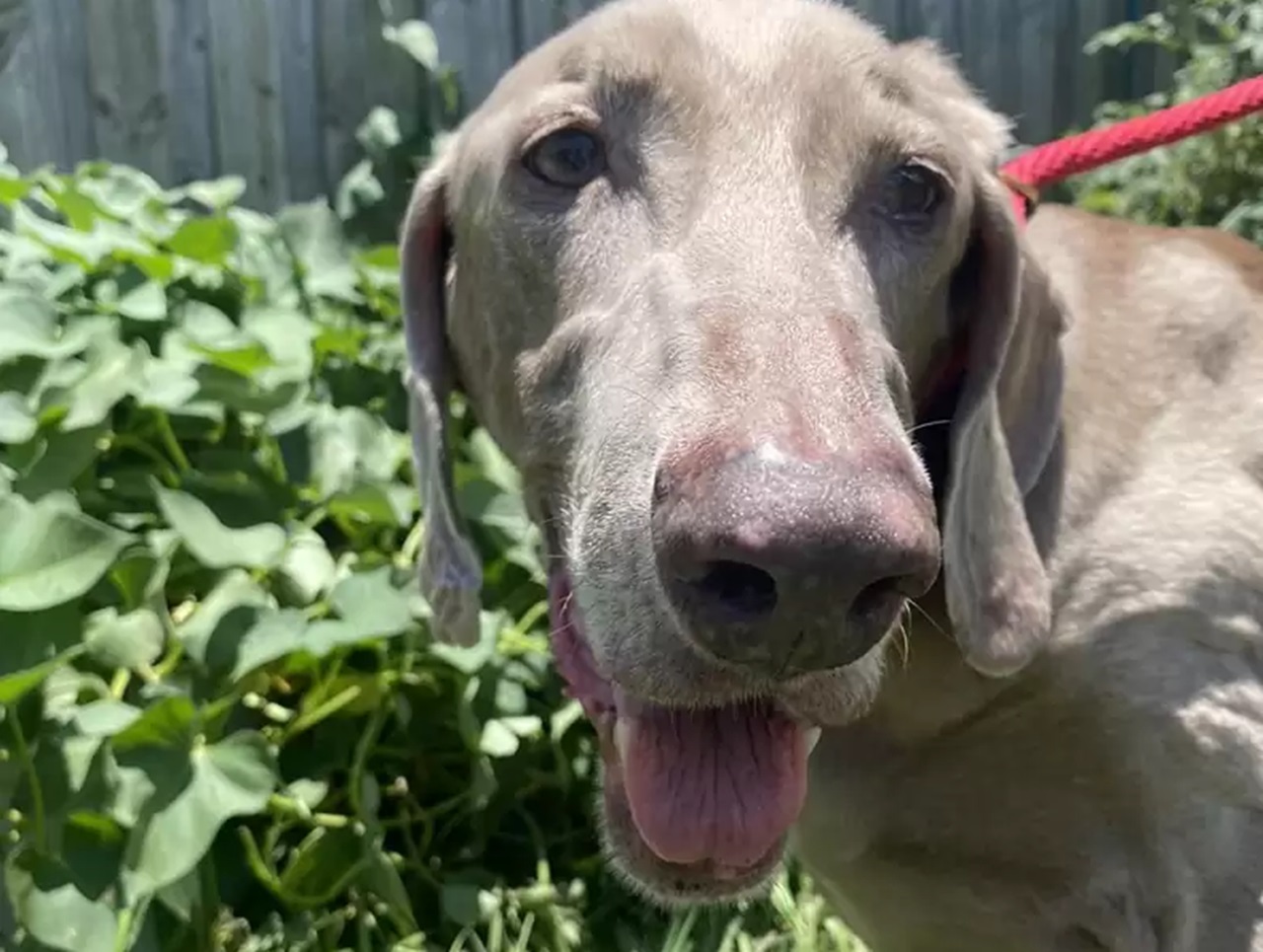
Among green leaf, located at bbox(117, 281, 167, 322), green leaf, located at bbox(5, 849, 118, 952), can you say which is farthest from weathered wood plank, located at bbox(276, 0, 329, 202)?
green leaf, located at bbox(5, 849, 118, 952)

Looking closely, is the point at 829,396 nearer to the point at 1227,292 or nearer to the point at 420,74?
the point at 1227,292

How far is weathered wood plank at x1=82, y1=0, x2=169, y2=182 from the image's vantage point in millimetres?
5156

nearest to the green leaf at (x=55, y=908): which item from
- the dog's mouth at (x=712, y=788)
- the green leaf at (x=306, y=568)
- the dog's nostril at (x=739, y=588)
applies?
the green leaf at (x=306, y=568)

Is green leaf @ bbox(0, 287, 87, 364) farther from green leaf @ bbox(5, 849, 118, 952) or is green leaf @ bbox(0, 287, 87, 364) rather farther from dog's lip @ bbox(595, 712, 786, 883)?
dog's lip @ bbox(595, 712, 786, 883)

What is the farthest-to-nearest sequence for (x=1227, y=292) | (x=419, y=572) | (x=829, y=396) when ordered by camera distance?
(x=419, y=572) → (x=1227, y=292) → (x=829, y=396)

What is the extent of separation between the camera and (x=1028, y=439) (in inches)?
86.7

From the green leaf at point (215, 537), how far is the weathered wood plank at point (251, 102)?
8.64ft

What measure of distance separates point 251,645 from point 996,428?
1221mm

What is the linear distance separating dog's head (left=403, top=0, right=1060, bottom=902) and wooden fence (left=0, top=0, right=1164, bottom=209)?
2871 mm

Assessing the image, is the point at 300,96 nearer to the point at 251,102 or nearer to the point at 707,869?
the point at 251,102

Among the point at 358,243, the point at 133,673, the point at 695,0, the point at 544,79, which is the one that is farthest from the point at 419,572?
the point at 358,243

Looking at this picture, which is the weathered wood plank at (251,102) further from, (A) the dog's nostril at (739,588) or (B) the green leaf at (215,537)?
(A) the dog's nostril at (739,588)

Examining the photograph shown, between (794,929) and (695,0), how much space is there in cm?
182

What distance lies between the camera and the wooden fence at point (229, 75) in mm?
5094
